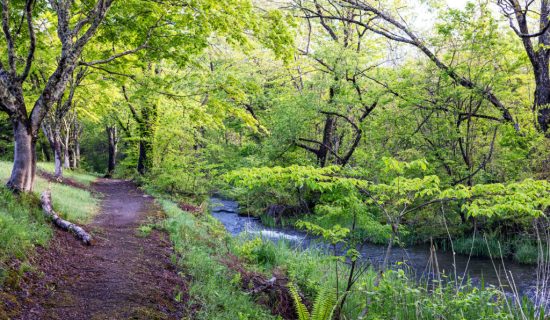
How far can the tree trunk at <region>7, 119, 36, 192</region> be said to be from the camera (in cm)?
699

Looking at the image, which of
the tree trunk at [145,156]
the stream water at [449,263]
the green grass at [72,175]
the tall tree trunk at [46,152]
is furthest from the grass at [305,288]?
the tall tree trunk at [46,152]

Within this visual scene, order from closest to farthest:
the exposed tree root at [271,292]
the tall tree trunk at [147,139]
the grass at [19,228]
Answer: the grass at [19,228], the exposed tree root at [271,292], the tall tree trunk at [147,139]

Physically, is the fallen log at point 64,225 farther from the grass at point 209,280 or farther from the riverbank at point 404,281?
the riverbank at point 404,281

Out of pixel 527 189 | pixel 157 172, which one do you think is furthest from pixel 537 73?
pixel 157 172

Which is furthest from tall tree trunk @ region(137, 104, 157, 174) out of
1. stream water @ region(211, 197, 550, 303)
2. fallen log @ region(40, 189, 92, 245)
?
fallen log @ region(40, 189, 92, 245)

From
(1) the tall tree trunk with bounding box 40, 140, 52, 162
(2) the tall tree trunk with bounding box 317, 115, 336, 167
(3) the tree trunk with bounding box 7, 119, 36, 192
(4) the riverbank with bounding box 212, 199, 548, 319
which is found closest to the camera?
(4) the riverbank with bounding box 212, 199, 548, 319

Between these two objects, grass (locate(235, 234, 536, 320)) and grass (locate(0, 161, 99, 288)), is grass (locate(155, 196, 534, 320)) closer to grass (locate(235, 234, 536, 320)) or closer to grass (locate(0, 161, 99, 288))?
grass (locate(235, 234, 536, 320))

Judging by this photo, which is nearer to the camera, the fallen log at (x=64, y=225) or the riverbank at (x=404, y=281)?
Result: the riverbank at (x=404, y=281)

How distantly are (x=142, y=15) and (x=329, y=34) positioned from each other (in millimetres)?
11534

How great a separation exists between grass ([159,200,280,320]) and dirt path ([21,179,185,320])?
25 cm

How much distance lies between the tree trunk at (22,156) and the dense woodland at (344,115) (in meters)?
0.02

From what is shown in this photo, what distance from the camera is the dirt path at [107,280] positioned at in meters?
4.19

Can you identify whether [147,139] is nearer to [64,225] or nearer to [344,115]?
[344,115]

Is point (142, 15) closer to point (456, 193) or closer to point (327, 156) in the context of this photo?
point (456, 193)
